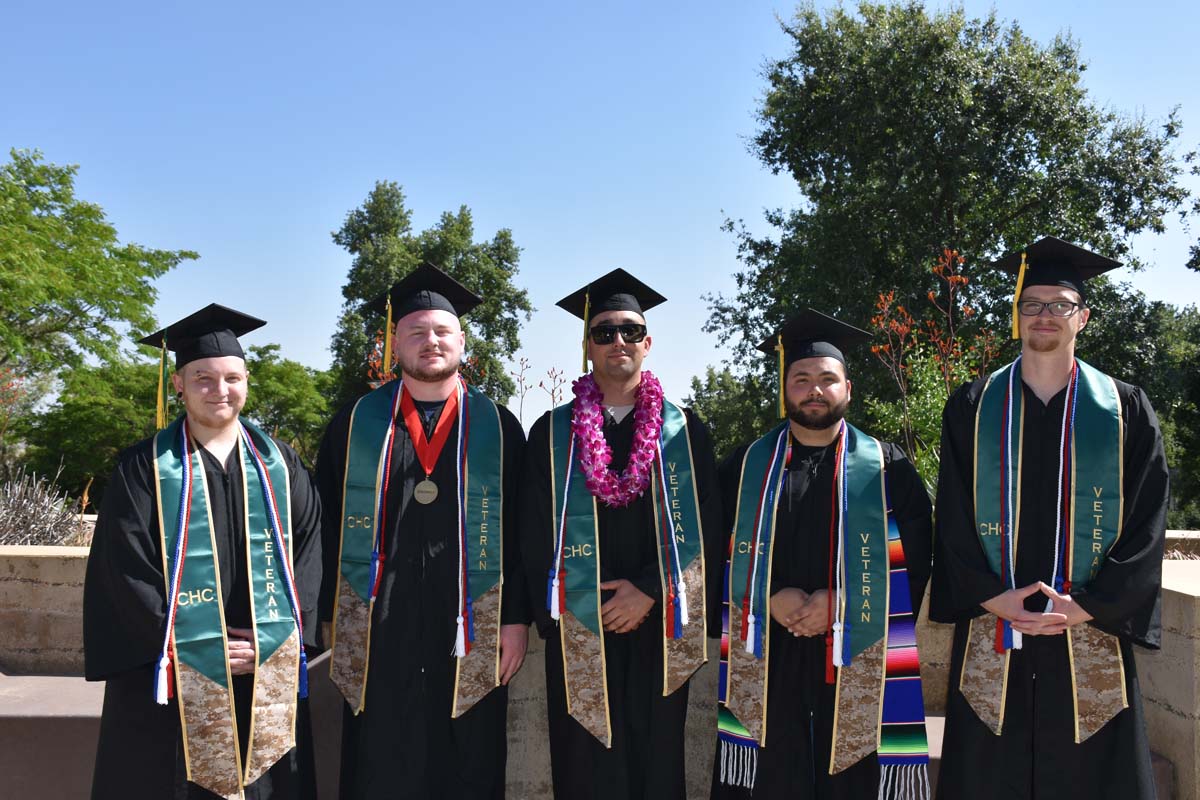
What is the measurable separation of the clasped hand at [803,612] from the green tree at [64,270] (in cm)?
1714

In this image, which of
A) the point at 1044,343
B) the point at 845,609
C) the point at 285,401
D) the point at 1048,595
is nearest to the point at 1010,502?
the point at 1048,595

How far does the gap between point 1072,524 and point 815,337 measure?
1.12m

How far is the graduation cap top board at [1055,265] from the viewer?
3.40 m

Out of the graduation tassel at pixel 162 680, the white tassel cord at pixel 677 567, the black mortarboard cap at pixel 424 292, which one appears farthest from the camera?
the black mortarboard cap at pixel 424 292

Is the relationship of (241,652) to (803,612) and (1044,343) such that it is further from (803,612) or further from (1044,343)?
(1044,343)

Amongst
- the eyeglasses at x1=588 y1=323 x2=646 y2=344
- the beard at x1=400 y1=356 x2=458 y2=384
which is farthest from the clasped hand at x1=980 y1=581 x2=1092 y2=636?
the beard at x1=400 y1=356 x2=458 y2=384

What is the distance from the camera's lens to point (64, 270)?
715 inches

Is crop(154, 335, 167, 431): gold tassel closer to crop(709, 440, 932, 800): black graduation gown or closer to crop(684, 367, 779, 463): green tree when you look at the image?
crop(709, 440, 932, 800): black graduation gown

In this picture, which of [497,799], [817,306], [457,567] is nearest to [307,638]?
[457,567]

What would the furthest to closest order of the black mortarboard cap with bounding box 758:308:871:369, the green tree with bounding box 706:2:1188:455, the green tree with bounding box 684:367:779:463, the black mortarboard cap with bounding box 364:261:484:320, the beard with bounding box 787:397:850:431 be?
the green tree with bounding box 684:367:779:463
the green tree with bounding box 706:2:1188:455
the black mortarboard cap with bounding box 364:261:484:320
the black mortarboard cap with bounding box 758:308:871:369
the beard with bounding box 787:397:850:431

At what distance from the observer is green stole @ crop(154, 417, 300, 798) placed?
123 inches

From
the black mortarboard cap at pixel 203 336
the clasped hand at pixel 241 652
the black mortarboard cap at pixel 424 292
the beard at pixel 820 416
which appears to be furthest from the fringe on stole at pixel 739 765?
the black mortarboard cap at pixel 203 336

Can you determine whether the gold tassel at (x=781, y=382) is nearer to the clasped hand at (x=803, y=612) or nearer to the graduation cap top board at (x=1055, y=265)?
the clasped hand at (x=803, y=612)

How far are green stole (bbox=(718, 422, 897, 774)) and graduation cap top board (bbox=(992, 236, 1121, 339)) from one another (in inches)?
32.0
